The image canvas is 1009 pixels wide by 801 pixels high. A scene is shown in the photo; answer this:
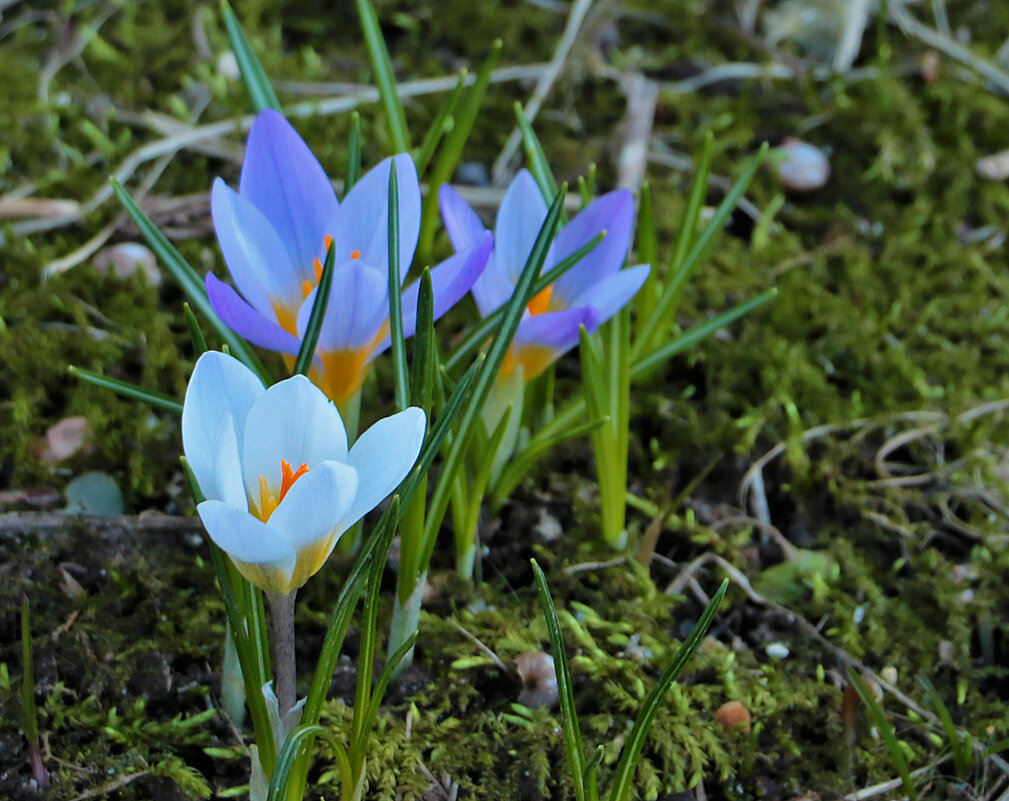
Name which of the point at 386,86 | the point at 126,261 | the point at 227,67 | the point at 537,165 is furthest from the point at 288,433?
the point at 227,67

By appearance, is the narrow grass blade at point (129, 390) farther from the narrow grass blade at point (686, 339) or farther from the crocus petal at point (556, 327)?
the narrow grass blade at point (686, 339)

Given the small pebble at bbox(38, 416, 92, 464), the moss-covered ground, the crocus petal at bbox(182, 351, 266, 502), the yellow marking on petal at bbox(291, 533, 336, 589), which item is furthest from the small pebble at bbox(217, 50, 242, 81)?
the yellow marking on petal at bbox(291, 533, 336, 589)

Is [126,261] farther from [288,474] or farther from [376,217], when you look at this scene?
[288,474]

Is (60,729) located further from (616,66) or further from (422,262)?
(616,66)

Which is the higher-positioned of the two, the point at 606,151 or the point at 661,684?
the point at 606,151

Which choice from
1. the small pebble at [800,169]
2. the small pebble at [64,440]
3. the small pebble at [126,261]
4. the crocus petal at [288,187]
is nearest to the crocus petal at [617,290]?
the crocus petal at [288,187]

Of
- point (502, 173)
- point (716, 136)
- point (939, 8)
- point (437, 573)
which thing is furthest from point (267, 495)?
point (939, 8)
